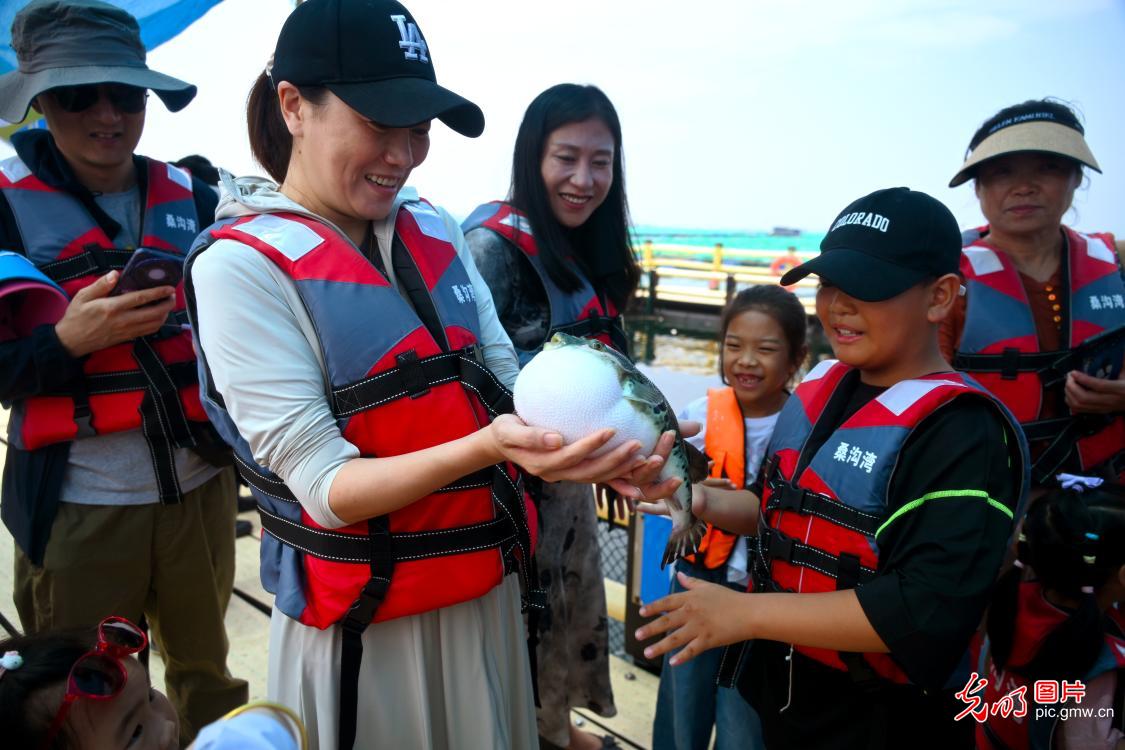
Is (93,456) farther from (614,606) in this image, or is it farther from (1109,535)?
(1109,535)

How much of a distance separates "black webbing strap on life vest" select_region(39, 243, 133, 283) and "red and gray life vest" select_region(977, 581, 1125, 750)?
131 inches

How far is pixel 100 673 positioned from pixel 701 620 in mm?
1314

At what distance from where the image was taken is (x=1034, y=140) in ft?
9.47

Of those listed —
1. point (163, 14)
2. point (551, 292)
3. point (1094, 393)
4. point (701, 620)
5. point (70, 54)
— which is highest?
point (163, 14)

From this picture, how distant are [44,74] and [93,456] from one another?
48.7 inches

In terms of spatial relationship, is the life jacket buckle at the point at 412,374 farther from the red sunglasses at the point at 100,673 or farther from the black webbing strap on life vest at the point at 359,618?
the red sunglasses at the point at 100,673

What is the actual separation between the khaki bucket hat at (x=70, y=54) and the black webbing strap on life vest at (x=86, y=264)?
1.51 feet

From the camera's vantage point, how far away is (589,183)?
9.06 ft

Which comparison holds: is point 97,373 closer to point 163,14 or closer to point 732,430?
point 732,430

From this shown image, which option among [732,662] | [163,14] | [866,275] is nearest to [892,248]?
[866,275]

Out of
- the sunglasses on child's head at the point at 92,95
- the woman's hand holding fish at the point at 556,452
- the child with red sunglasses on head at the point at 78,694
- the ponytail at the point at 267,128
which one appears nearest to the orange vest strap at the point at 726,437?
the woman's hand holding fish at the point at 556,452

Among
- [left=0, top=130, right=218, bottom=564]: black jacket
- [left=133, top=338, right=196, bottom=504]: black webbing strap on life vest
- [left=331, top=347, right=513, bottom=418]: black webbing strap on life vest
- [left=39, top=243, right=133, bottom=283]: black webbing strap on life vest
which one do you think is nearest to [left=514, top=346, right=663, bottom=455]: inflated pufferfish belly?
[left=331, top=347, right=513, bottom=418]: black webbing strap on life vest

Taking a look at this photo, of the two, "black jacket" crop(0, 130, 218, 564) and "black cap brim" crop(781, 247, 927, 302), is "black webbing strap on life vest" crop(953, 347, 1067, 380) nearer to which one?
"black cap brim" crop(781, 247, 927, 302)

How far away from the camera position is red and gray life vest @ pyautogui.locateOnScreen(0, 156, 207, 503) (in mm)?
2320
